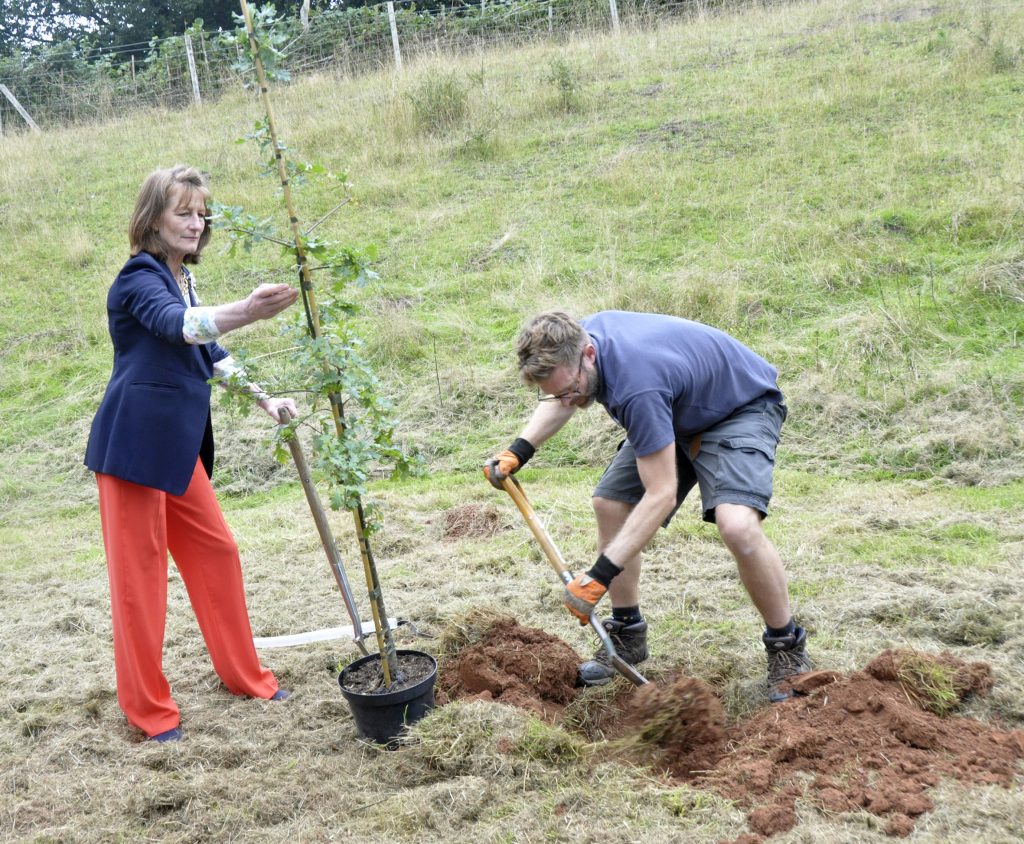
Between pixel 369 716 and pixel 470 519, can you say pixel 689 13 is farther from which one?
pixel 369 716

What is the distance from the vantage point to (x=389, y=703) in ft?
11.1

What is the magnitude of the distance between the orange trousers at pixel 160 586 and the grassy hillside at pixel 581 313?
19cm

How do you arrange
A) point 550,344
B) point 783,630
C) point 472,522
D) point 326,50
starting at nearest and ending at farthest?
1. point 550,344
2. point 783,630
3. point 472,522
4. point 326,50

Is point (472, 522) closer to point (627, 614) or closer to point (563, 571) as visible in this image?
point (627, 614)

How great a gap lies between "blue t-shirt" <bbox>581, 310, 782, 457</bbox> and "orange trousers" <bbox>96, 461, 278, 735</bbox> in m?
1.64

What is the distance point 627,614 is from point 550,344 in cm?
131

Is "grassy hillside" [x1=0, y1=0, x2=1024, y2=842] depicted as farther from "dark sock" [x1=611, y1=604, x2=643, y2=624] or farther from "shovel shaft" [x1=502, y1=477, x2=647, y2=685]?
"shovel shaft" [x1=502, y1=477, x2=647, y2=685]

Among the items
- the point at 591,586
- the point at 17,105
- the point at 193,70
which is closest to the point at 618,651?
the point at 591,586

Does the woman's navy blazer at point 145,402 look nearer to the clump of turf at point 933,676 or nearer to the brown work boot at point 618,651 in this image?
the brown work boot at point 618,651

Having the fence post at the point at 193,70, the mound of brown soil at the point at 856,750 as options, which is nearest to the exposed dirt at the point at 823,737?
the mound of brown soil at the point at 856,750

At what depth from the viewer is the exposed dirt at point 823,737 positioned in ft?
9.16

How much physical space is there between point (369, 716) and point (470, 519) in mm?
2467

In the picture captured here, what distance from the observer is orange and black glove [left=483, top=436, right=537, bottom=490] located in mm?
3746

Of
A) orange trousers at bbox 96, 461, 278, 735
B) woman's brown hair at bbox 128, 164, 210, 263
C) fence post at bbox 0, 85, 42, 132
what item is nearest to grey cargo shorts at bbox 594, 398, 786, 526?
orange trousers at bbox 96, 461, 278, 735
